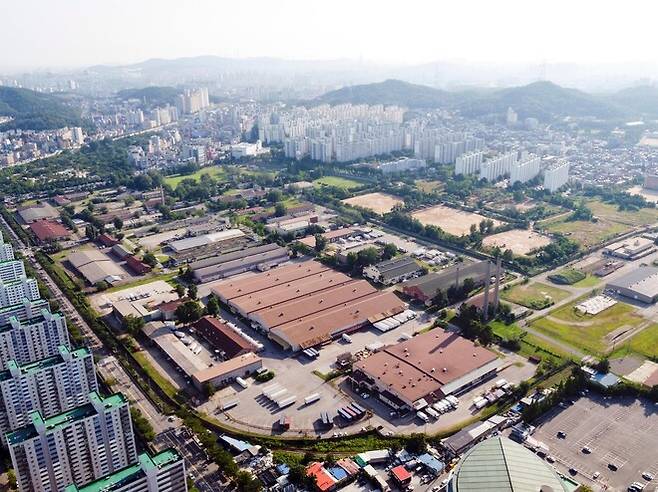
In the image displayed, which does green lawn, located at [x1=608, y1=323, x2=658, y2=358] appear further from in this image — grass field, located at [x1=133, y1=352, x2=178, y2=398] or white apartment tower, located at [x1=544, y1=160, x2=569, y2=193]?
white apartment tower, located at [x1=544, y1=160, x2=569, y2=193]

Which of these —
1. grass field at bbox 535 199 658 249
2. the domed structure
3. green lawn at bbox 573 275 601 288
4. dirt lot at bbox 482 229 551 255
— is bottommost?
green lawn at bbox 573 275 601 288

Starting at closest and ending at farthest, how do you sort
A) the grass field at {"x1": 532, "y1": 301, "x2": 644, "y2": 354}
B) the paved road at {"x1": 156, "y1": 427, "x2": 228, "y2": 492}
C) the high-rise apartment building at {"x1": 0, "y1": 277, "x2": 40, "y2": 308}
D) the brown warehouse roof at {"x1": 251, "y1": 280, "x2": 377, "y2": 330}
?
the paved road at {"x1": 156, "y1": 427, "x2": 228, "y2": 492} → the high-rise apartment building at {"x1": 0, "y1": 277, "x2": 40, "y2": 308} → the grass field at {"x1": 532, "y1": 301, "x2": 644, "y2": 354} → the brown warehouse roof at {"x1": 251, "y1": 280, "x2": 377, "y2": 330}

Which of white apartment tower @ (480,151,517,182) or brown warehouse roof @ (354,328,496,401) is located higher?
white apartment tower @ (480,151,517,182)

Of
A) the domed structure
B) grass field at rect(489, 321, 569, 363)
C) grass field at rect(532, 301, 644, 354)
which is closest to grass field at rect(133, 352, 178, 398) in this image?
the domed structure

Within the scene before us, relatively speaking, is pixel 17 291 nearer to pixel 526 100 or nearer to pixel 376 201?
pixel 376 201

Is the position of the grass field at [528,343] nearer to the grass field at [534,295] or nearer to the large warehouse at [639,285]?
the grass field at [534,295]

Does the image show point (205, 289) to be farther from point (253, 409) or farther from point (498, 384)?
point (498, 384)

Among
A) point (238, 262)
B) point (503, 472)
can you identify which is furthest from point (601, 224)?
point (503, 472)

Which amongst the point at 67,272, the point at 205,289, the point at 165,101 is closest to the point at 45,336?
the point at 205,289
